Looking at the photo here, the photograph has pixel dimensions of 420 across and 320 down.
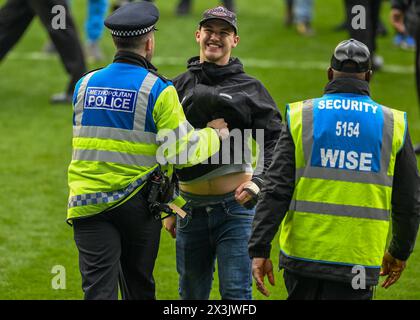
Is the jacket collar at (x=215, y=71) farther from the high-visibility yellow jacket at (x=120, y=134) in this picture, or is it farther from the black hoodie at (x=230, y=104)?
the high-visibility yellow jacket at (x=120, y=134)

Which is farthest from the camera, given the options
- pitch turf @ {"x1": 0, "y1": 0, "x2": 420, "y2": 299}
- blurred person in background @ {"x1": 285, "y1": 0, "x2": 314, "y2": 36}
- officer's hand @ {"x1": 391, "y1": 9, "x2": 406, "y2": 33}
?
blurred person in background @ {"x1": 285, "y1": 0, "x2": 314, "y2": 36}

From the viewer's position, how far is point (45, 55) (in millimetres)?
14250

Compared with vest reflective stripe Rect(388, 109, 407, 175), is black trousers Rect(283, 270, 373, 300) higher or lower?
lower

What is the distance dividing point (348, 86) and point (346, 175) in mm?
458

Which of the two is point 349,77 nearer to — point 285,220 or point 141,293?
point 285,220

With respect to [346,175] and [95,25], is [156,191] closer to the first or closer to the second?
[346,175]

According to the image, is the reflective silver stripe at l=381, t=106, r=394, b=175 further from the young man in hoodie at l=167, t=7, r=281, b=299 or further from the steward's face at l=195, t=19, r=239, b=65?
the steward's face at l=195, t=19, r=239, b=65

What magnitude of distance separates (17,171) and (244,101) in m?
4.44

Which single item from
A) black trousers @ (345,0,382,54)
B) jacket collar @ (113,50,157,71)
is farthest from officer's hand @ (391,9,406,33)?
jacket collar @ (113,50,157,71)

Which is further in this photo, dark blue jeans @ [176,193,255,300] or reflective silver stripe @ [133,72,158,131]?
dark blue jeans @ [176,193,255,300]

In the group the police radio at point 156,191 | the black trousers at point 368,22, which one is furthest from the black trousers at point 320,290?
the black trousers at point 368,22

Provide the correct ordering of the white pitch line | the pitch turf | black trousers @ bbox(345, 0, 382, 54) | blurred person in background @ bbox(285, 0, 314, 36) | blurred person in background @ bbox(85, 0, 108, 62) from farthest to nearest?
blurred person in background @ bbox(285, 0, 314, 36) → the white pitch line → blurred person in background @ bbox(85, 0, 108, 62) → black trousers @ bbox(345, 0, 382, 54) → the pitch turf

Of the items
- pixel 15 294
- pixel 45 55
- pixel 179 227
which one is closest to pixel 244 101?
pixel 179 227

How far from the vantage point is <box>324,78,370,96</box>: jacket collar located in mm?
5168
